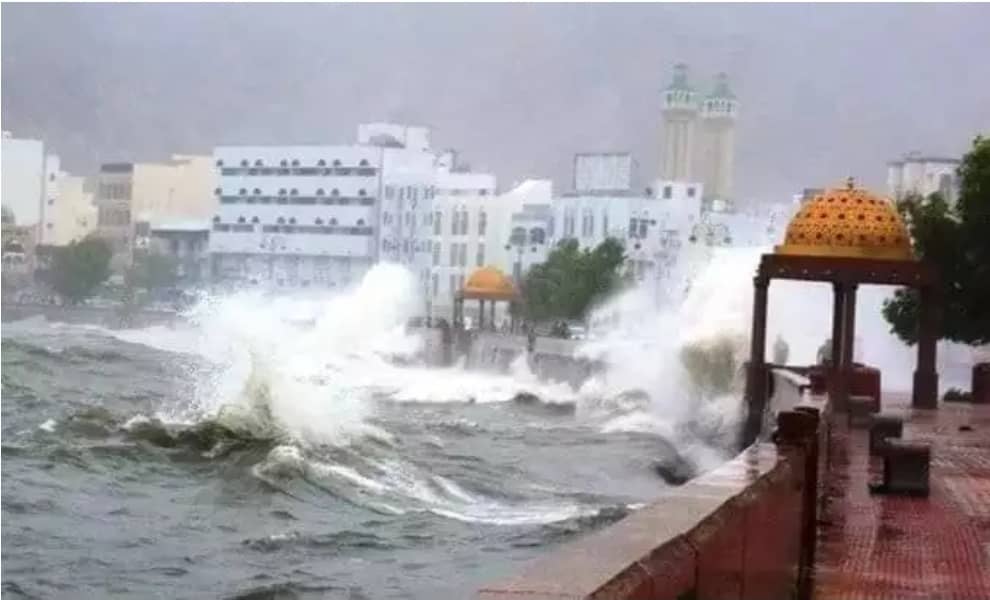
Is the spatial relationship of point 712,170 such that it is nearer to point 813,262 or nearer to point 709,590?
point 813,262

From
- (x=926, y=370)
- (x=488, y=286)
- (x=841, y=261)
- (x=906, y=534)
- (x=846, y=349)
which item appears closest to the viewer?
(x=906, y=534)

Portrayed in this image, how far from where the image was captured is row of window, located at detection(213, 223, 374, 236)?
58.5 feet

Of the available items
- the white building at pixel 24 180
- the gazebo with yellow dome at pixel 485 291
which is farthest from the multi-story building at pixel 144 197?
the gazebo with yellow dome at pixel 485 291

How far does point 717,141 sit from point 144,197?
6.69 metres

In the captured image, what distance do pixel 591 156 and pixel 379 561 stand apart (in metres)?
16.7

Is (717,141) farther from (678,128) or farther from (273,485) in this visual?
(273,485)

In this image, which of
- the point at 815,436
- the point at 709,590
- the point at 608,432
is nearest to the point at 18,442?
the point at 608,432

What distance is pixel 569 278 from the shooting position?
20797 millimetres

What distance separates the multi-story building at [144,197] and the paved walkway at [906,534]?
Result: 1124 cm

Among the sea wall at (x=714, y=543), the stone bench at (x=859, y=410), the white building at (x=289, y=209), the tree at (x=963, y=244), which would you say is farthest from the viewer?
the white building at (x=289, y=209)

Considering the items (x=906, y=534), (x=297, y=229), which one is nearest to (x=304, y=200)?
(x=297, y=229)

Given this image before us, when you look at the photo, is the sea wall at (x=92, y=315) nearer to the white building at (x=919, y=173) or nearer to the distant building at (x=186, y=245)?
the distant building at (x=186, y=245)

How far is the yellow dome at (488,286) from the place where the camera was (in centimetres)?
1905

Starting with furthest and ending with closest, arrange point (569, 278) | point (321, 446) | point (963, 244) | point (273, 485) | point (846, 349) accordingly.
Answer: point (569, 278), point (963, 244), point (321, 446), point (846, 349), point (273, 485)
